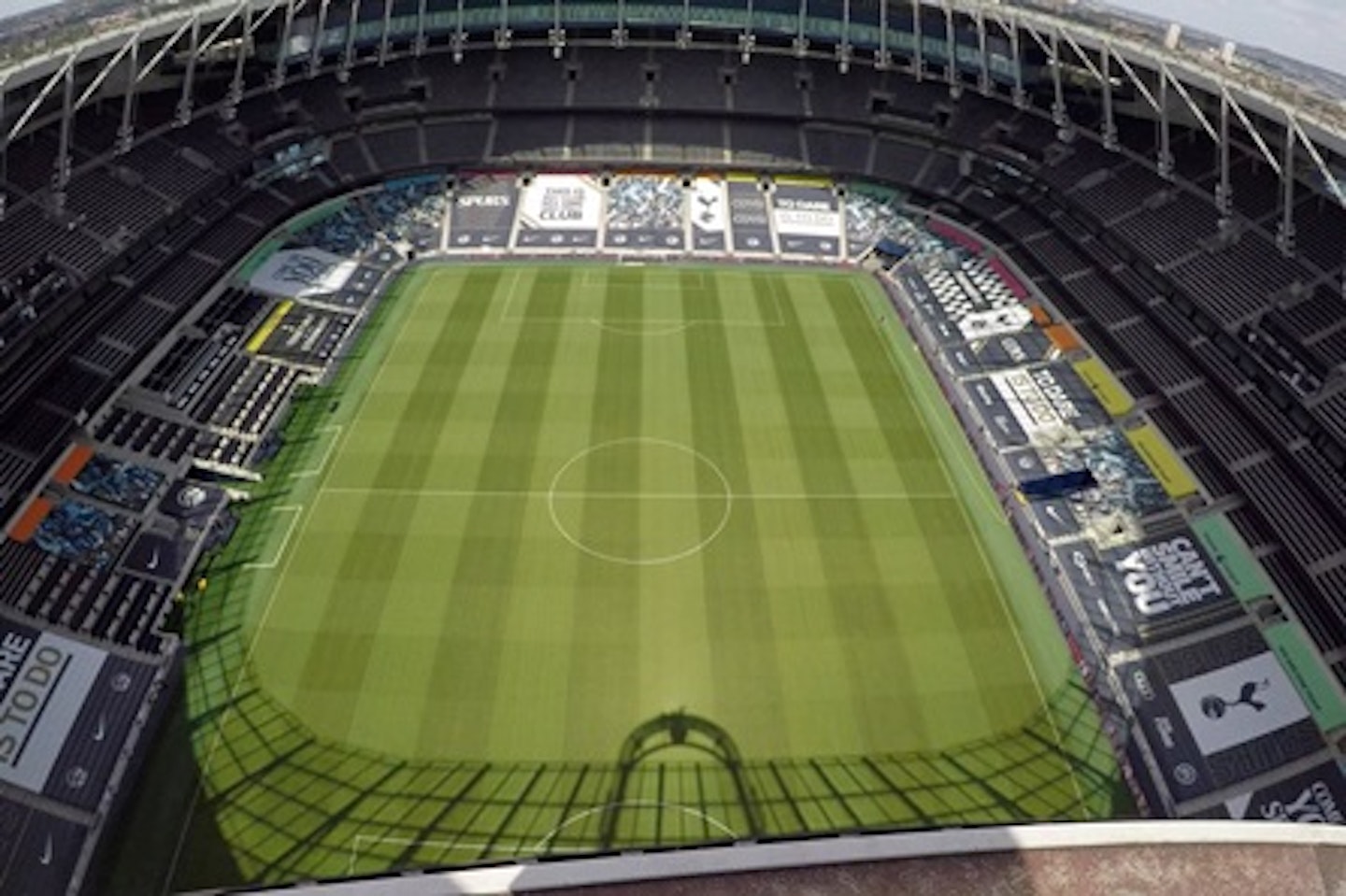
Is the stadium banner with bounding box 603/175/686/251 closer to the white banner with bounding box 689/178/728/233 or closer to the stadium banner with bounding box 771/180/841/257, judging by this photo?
the white banner with bounding box 689/178/728/233

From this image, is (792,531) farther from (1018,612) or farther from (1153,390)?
(1153,390)

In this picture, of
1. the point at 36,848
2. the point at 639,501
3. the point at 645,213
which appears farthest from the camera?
the point at 645,213

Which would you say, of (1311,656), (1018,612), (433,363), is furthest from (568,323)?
(1311,656)

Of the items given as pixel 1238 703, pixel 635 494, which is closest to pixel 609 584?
pixel 635 494

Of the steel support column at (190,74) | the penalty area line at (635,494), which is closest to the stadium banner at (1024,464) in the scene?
the penalty area line at (635,494)

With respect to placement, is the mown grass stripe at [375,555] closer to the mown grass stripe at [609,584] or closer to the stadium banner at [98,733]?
the stadium banner at [98,733]

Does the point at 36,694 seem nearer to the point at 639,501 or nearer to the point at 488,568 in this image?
the point at 488,568
